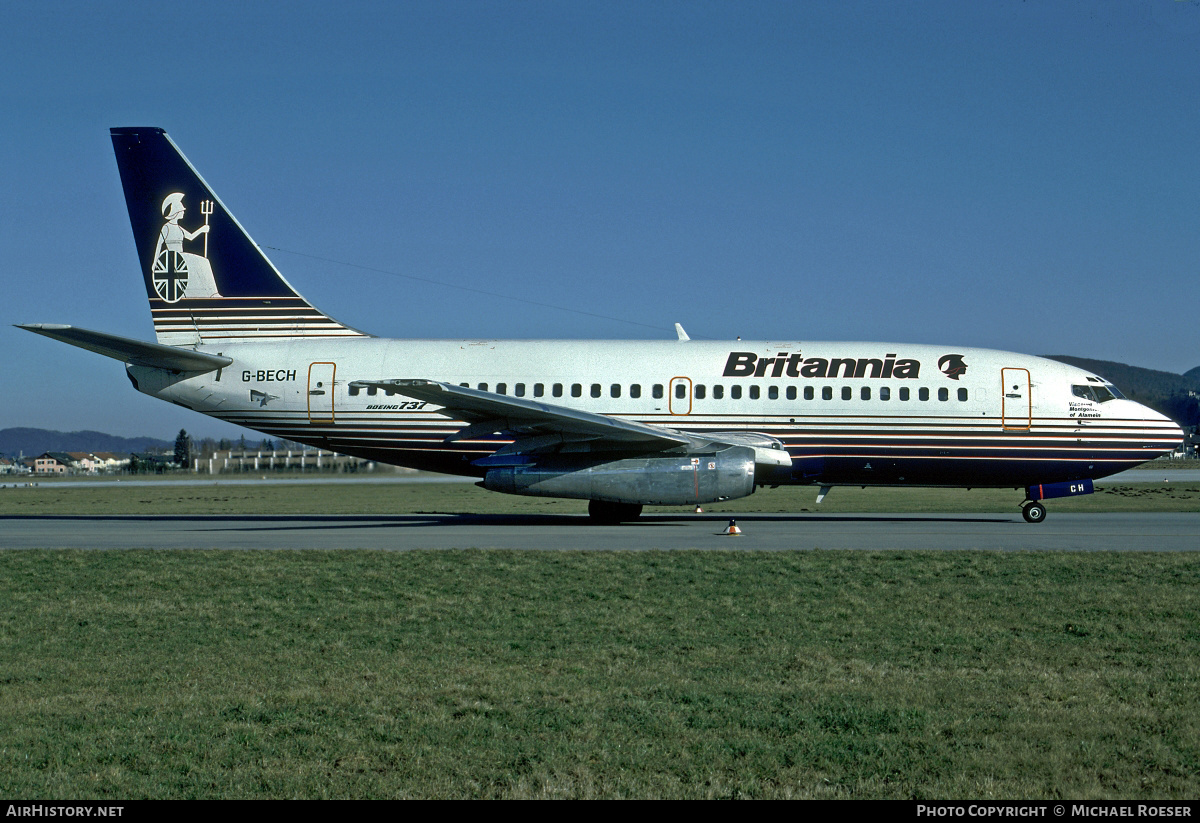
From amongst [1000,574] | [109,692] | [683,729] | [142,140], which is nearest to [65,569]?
[109,692]

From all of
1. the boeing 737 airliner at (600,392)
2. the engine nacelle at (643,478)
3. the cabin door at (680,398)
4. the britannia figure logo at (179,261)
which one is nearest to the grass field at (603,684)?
the engine nacelle at (643,478)

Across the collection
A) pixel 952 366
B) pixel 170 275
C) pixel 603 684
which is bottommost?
pixel 603 684

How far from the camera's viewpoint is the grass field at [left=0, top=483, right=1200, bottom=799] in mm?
5105

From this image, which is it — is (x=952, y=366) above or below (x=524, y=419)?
above

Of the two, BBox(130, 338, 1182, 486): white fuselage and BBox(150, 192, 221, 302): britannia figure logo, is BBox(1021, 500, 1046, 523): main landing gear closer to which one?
BBox(130, 338, 1182, 486): white fuselage

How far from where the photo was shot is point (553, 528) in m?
20.3

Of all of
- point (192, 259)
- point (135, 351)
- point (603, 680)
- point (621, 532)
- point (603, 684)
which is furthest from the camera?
point (192, 259)

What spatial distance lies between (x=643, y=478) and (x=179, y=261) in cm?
1192

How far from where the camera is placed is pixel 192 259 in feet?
76.3

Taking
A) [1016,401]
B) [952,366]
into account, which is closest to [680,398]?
[952,366]

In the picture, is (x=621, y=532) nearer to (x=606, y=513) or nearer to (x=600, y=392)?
(x=606, y=513)

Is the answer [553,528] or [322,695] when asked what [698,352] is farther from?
[322,695]

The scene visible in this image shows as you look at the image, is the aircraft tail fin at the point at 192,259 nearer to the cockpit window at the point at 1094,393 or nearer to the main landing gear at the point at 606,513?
the main landing gear at the point at 606,513
